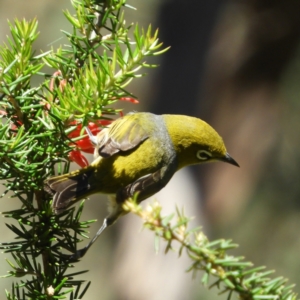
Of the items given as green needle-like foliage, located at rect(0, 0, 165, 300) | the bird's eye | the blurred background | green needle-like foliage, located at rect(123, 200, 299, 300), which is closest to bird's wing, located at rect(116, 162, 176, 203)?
the bird's eye

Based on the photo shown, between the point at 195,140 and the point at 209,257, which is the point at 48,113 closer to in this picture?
the point at 209,257

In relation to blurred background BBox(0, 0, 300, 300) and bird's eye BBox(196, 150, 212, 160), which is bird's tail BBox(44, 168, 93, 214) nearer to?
bird's eye BBox(196, 150, 212, 160)

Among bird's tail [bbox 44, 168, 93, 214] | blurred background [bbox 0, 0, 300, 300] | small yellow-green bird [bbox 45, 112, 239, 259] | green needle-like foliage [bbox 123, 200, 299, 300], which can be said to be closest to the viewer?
green needle-like foliage [bbox 123, 200, 299, 300]

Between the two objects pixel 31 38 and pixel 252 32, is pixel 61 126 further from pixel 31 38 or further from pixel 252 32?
pixel 252 32

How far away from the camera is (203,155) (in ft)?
6.86

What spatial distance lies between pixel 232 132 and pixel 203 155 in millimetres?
2983

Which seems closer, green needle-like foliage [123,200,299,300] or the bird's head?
green needle-like foliage [123,200,299,300]

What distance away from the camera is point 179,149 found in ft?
6.88

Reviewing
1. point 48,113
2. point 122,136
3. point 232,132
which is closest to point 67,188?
point 48,113

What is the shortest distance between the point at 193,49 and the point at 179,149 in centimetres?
311

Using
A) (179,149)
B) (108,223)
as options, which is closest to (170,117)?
(179,149)

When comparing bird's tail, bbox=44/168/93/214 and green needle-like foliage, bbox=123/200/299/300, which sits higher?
green needle-like foliage, bbox=123/200/299/300

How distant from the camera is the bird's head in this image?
2041 millimetres

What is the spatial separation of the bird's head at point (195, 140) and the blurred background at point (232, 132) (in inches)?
106
